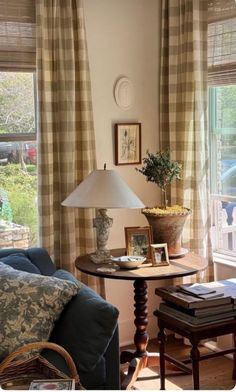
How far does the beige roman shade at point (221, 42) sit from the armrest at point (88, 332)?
190cm

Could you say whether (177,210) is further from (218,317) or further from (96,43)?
(96,43)

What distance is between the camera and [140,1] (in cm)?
411

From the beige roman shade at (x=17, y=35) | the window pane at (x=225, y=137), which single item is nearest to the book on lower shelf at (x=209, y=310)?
the window pane at (x=225, y=137)

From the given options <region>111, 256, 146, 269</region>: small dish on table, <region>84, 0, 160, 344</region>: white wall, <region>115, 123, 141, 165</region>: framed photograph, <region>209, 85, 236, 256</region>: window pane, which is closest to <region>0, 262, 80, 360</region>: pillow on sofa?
<region>111, 256, 146, 269</region>: small dish on table

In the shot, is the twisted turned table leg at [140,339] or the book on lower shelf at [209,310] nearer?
the book on lower shelf at [209,310]

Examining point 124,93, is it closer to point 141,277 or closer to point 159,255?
point 159,255

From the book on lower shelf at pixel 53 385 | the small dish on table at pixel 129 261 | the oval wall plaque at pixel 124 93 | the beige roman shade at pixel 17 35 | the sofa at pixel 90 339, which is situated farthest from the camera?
the oval wall plaque at pixel 124 93

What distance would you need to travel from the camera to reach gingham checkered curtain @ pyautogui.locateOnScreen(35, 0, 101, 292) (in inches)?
142

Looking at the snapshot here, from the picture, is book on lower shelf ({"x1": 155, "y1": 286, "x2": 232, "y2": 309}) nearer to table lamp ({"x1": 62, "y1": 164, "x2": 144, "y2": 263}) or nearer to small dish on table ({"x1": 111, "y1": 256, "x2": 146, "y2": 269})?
small dish on table ({"x1": 111, "y1": 256, "x2": 146, "y2": 269})

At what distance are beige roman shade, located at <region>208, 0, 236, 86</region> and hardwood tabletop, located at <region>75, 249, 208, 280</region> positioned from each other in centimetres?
126

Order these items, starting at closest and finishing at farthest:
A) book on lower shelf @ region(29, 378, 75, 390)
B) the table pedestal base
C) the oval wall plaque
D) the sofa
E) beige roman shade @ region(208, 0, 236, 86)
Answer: book on lower shelf @ region(29, 378, 75, 390) → the sofa → the table pedestal base → beige roman shade @ region(208, 0, 236, 86) → the oval wall plaque

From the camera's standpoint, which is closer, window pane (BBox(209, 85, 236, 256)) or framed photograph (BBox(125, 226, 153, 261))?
framed photograph (BBox(125, 226, 153, 261))

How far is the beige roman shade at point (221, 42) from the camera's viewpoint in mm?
3746

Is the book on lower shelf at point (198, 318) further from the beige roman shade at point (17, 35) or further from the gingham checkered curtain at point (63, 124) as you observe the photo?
the beige roman shade at point (17, 35)
